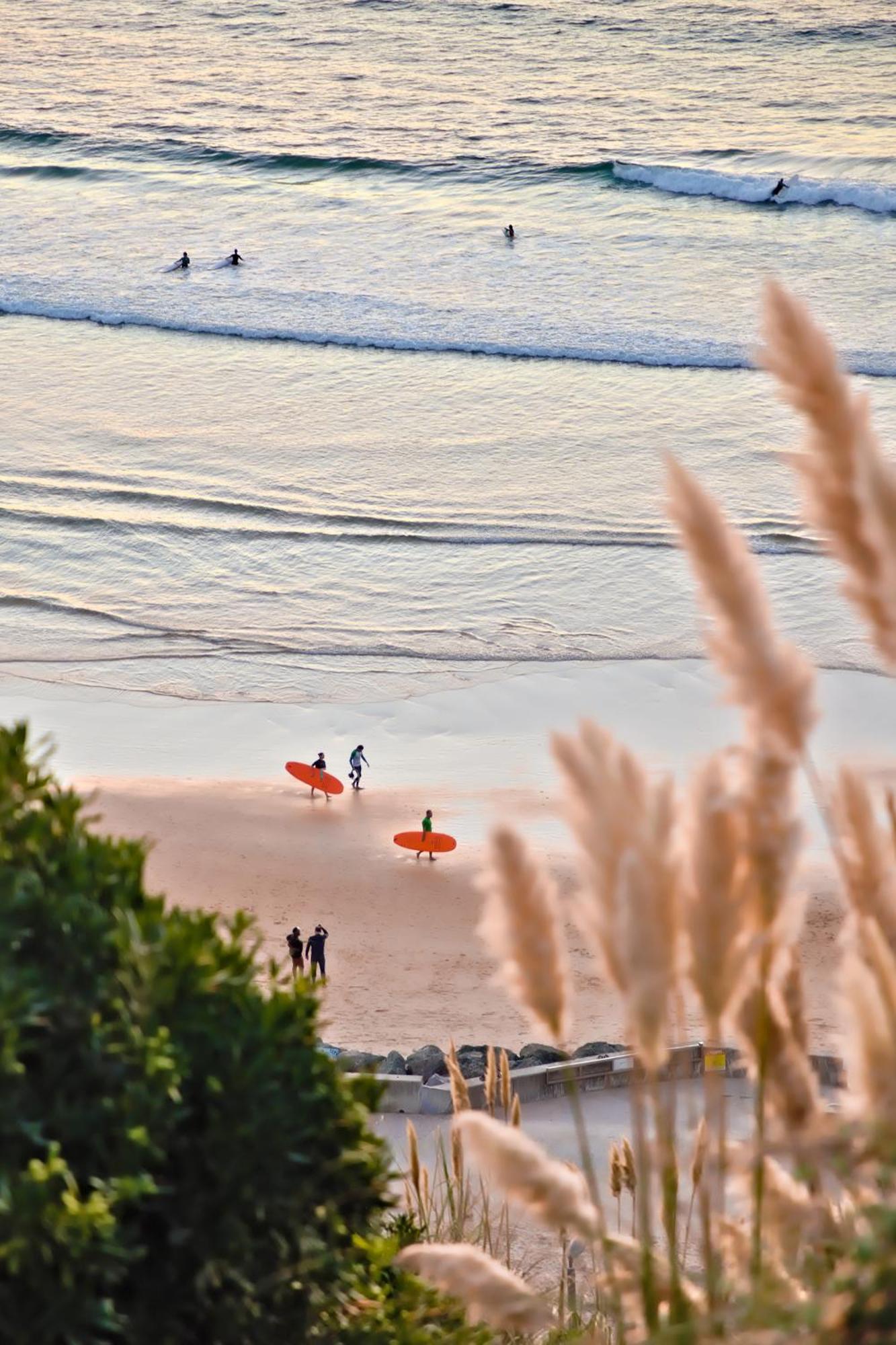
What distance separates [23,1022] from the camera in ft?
11.3

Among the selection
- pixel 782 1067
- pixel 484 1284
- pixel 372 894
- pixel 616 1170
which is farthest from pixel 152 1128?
pixel 372 894

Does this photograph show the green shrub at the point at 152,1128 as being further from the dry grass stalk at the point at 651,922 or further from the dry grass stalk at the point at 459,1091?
the dry grass stalk at the point at 651,922

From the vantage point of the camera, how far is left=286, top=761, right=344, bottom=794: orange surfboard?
1669cm

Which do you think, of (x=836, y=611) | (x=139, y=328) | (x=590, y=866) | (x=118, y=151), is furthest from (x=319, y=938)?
(x=118, y=151)

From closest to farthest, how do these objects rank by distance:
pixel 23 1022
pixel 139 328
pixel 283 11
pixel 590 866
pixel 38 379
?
pixel 590 866, pixel 23 1022, pixel 38 379, pixel 139 328, pixel 283 11

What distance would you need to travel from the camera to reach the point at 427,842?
15.8 m

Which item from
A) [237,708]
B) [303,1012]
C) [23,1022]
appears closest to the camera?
[23,1022]

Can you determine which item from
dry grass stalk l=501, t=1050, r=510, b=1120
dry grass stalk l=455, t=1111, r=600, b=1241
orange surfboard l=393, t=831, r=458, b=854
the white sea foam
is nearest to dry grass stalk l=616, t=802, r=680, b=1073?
dry grass stalk l=455, t=1111, r=600, b=1241

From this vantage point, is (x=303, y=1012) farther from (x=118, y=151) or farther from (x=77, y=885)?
(x=118, y=151)

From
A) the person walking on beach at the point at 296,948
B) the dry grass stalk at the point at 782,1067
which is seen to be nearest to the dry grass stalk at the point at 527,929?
the dry grass stalk at the point at 782,1067

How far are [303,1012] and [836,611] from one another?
16.8 m

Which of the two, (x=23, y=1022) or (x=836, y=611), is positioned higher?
(x=836, y=611)

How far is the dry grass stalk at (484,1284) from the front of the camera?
284 centimetres

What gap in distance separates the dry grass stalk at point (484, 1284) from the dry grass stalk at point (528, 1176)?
170 mm
